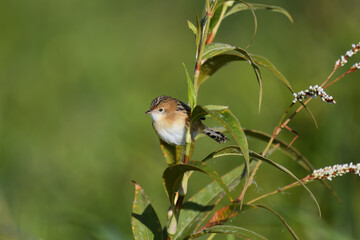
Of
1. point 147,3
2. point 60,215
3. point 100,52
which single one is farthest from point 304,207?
point 147,3

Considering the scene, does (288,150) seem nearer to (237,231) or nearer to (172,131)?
(172,131)

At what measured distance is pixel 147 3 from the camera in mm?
7527

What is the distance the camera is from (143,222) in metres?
2.15

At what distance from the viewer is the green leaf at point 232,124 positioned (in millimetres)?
1698

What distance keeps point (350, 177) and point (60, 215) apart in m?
2.20

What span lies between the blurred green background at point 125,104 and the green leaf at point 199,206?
2.64ft

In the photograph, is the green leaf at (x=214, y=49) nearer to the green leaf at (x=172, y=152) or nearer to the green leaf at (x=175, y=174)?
the green leaf at (x=175, y=174)

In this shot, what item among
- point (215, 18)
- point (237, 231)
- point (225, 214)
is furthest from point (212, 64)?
point (237, 231)

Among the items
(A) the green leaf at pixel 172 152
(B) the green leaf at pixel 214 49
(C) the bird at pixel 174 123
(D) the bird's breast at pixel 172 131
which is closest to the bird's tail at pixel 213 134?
(C) the bird at pixel 174 123

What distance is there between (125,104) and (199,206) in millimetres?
3465

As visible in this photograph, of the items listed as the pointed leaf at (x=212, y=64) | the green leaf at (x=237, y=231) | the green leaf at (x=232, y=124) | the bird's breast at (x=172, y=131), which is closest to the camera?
the green leaf at (x=232, y=124)

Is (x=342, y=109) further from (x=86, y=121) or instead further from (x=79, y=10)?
(x=79, y=10)

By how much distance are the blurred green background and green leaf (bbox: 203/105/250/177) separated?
1487mm

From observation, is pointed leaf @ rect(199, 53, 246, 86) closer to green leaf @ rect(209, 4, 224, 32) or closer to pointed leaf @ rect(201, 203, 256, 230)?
green leaf @ rect(209, 4, 224, 32)
